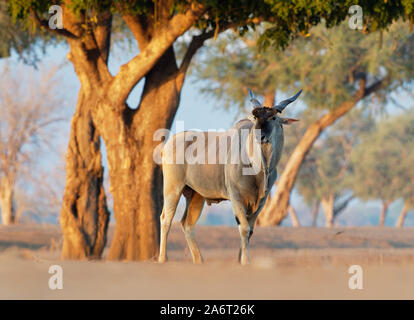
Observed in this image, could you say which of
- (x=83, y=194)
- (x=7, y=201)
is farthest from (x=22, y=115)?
(x=83, y=194)

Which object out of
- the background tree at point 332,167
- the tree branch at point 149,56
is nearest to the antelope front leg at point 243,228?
the tree branch at point 149,56

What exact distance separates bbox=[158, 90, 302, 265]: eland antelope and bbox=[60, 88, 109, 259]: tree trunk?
6155mm

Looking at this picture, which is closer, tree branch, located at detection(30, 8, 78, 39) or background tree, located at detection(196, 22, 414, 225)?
tree branch, located at detection(30, 8, 78, 39)

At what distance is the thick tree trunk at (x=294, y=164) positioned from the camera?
29141 millimetres

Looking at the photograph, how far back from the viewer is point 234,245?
866 inches

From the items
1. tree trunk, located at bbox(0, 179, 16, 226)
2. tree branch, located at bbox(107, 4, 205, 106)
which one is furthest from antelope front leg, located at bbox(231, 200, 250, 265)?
tree trunk, located at bbox(0, 179, 16, 226)

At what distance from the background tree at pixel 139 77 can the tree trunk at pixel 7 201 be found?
66.1ft

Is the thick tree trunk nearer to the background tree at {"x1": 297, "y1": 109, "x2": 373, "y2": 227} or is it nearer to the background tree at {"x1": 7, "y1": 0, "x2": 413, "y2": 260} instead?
the background tree at {"x1": 7, "y1": 0, "x2": 413, "y2": 260}

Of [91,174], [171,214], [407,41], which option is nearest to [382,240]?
[407,41]

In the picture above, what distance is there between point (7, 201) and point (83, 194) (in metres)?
20.9

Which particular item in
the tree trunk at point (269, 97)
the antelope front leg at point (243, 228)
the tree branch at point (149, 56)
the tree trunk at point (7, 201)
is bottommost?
the antelope front leg at point (243, 228)

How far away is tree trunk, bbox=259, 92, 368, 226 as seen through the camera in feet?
95.6

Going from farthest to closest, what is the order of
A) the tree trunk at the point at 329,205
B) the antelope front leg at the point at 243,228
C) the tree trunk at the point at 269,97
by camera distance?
the tree trunk at the point at 329,205 < the tree trunk at the point at 269,97 < the antelope front leg at the point at 243,228

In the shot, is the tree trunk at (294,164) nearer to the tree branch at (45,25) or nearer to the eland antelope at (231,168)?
the tree branch at (45,25)
